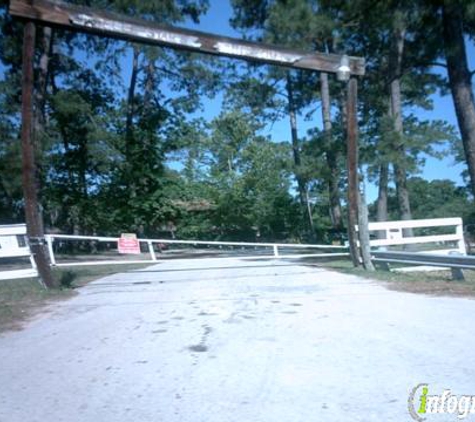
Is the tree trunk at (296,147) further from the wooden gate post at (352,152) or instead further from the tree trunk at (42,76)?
the tree trunk at (42,76)

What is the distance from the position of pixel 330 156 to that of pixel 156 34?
1292cm

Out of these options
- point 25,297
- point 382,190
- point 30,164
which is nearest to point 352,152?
point 30,164

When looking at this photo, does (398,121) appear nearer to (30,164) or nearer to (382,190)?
(382,190)

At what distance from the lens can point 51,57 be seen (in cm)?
2786

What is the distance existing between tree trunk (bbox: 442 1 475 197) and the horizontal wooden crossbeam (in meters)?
5.67

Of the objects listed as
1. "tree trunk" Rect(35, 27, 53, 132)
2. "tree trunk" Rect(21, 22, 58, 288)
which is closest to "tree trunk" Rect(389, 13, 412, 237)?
"tree trunk" Rect(21, 22, 58, 288)

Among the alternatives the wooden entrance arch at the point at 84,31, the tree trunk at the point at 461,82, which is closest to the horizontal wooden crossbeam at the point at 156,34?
the wooden entrance arch at the point at 84,31

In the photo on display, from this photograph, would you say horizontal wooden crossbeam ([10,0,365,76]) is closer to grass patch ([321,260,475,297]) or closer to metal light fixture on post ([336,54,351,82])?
metal light fixture on post ([336,54,351,82])

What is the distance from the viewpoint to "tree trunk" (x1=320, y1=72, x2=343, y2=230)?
69.4ft

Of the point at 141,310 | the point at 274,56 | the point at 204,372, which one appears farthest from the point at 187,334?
the point at 274,56

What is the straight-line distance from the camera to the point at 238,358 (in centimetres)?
460

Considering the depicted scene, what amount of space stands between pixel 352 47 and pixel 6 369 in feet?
64.7

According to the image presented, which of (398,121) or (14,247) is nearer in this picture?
(14,247)

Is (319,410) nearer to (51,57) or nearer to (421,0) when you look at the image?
(421,0)
